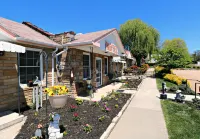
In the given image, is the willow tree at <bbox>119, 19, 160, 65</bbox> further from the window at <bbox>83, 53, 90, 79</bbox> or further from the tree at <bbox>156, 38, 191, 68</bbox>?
the window at <bbox>83, 53, 90, 79</bbox>

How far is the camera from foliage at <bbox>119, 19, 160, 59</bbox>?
28095 millimetres

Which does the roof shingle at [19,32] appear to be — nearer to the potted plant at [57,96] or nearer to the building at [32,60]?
the building at [32,60]

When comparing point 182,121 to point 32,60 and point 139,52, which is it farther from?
point 139,52

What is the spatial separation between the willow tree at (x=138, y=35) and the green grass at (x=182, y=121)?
2447 cm

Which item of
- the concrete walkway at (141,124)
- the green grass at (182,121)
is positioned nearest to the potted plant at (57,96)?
the concrete walkway at (141,124)

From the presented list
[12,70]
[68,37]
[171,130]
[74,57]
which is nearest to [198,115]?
[171,130]

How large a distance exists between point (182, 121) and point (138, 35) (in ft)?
85.8

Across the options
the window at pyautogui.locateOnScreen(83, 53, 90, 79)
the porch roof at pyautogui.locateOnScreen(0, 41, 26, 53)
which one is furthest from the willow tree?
Result: the porch roof at pyautogui.locateOnScreen(0, 41, 26, 53)

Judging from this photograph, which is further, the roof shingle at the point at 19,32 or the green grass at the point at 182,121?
the roof shingle at the point at 19,32

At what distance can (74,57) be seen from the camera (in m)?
7.27

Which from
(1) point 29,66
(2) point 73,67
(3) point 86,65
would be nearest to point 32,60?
(1) point 29,66

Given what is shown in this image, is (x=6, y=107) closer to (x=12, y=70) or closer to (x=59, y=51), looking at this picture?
(x=12, y=70)

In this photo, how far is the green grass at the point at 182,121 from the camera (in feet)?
12.0

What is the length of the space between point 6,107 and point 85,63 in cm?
496
